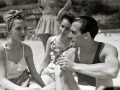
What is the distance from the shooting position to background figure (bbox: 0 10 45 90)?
6.09ft

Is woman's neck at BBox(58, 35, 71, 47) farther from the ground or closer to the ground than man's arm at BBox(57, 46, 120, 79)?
closer to the ground

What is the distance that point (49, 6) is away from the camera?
12.7ft

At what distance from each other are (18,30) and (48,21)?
1.85 m

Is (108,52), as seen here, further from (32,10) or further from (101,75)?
(32,10)

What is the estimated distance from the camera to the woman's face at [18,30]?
1852 mm

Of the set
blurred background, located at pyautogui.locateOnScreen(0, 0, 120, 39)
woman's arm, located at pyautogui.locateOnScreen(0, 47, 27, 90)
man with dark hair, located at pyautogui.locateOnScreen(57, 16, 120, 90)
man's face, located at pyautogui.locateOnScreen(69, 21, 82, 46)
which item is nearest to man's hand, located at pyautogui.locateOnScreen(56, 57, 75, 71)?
man with dark hair, located at pyautogui.locateOnScreen(57, 16, 120, 90)

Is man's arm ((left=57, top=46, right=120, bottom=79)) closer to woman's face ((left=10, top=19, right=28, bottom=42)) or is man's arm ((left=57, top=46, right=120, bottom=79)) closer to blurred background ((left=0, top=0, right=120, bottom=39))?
woman's face ((left=10, top=19, right=28, bottom=42))

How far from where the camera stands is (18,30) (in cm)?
187

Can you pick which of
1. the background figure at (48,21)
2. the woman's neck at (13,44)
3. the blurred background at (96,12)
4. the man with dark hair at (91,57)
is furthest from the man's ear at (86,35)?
the blurred background at (96,12)

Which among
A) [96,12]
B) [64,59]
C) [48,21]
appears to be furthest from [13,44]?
[96,12]

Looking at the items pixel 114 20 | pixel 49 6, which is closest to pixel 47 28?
pixel 49 6

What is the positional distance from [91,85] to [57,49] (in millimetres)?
856

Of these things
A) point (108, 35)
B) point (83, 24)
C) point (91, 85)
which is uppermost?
point (83, 24)

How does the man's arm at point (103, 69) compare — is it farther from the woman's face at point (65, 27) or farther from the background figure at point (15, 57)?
the woman's face at point (65, 27)
